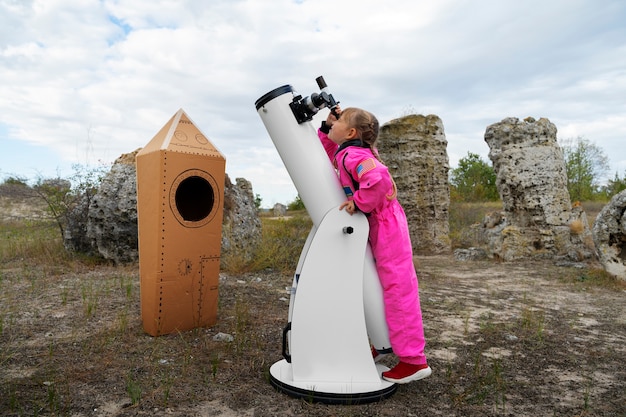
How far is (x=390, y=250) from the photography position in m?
2.63

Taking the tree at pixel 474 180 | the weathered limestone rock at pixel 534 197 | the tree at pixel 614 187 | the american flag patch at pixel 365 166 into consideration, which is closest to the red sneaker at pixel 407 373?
the american flag patch at pixel 365 166

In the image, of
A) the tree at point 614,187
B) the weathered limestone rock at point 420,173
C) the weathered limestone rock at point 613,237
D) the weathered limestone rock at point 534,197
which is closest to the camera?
the weathered limestone rock at point 613,237

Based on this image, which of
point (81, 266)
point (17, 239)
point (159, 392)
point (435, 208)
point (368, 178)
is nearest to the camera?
point (368, 178)

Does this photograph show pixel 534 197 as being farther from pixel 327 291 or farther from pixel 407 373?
pixel 327 291

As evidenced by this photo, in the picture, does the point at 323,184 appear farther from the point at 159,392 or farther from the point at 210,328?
the point at 210,328

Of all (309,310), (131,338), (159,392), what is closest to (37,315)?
(131,338)

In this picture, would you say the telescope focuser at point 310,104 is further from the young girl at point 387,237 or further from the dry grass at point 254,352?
the dry grass at point 254,352

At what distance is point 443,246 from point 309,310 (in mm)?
7667

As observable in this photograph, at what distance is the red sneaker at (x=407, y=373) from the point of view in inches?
104

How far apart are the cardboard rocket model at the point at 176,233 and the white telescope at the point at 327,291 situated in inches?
49.4

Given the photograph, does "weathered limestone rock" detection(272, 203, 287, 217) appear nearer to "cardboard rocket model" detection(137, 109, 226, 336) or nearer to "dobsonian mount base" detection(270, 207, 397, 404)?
"cardboard rocket model" detection(137, 109, 226, 336)

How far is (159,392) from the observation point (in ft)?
8.95

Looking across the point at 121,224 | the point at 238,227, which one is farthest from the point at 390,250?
the point at 121,224

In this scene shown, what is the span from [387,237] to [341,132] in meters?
0.64
